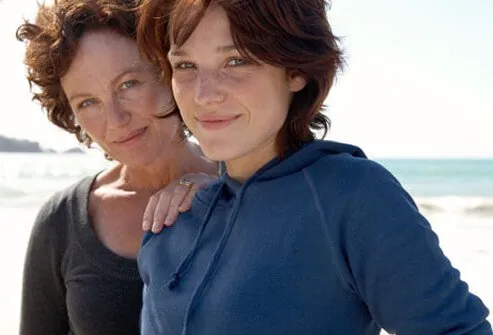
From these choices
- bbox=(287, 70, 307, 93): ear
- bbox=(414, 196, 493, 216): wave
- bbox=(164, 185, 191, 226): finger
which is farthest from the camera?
bbox=(414, 196, 493, 216): wave

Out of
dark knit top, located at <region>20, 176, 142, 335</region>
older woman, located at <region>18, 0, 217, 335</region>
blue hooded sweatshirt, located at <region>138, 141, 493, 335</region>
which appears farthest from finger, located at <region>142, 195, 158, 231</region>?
dark knit top, located at <region>20, 176, 142, 335</region>

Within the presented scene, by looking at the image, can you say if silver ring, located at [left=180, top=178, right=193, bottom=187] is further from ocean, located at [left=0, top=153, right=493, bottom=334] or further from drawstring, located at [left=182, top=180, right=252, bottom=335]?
ocean, located at [left=0, top=153, right=493, bottom=334]

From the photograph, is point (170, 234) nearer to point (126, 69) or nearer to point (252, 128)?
point (252, 128)

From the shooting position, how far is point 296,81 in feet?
5.30

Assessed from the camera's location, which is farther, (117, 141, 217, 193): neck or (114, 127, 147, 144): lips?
(117, 141, 217, 193): neck

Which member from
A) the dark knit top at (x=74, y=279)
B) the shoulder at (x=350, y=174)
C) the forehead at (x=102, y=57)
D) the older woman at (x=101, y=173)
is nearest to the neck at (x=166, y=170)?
the older woman at (x=101, y=173)

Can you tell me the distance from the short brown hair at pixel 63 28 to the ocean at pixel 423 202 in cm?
317

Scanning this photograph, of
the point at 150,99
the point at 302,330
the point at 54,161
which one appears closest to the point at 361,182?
the point at 302,330

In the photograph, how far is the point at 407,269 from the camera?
1327 mm

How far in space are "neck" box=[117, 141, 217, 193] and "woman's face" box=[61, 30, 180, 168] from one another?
24 cm

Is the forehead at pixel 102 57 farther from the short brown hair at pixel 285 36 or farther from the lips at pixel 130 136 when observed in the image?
the short brown hair at pixel 285 36

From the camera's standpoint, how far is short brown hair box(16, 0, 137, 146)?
2.14 metres

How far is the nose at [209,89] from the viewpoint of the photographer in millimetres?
1538

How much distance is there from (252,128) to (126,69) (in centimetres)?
72
